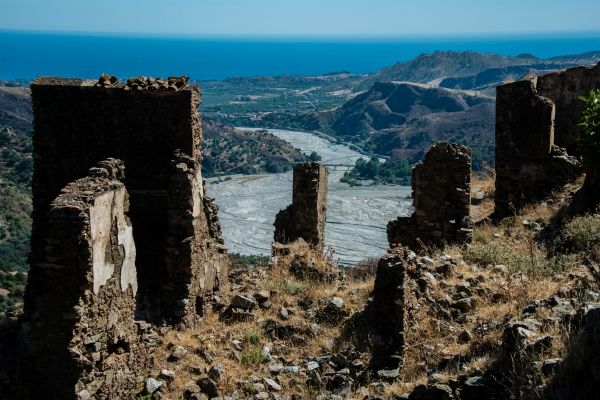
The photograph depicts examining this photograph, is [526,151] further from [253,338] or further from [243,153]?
[243,153]

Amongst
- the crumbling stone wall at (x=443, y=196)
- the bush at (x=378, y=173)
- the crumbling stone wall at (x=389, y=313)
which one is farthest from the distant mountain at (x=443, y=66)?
the crumbling stone wall at (x=389, y=313)

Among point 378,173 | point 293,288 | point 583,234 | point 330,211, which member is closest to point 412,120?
point 378,173

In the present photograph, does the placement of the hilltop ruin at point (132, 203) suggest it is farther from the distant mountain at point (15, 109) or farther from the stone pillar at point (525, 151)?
the distant mountain at point (15, 109)

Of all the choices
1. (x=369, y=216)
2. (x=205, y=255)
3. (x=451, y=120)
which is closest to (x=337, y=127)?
(x=451, y=120)

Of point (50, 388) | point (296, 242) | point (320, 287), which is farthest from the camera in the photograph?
point (296, 242)

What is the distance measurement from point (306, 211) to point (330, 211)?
109 feet

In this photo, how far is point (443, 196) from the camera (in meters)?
15.3

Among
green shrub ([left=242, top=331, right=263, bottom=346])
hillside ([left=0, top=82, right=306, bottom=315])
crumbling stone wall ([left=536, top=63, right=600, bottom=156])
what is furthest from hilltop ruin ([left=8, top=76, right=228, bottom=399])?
hillside ([left=0, top=82, right=306, bottom=315])

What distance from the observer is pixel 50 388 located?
351 inches

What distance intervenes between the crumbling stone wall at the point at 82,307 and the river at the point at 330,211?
24552mm

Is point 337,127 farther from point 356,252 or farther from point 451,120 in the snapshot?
point 356,252

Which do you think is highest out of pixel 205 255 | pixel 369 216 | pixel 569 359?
pixel 569 359

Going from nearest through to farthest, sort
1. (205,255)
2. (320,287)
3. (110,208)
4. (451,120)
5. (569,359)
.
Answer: (569,359)
(110,208)
(205,255)
(320,287)
(451,120)

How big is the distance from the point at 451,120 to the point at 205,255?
81675 mm
